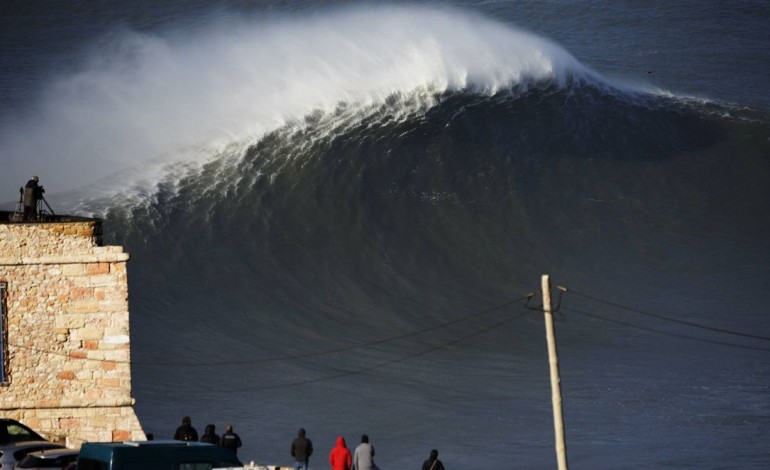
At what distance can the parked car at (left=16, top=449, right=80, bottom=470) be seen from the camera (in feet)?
50.5

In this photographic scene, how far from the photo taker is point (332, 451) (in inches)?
671

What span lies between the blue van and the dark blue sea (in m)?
5.74

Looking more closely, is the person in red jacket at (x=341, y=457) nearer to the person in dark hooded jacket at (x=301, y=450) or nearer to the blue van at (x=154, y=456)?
the person in dark hooded jacket at (x=301, y=450)

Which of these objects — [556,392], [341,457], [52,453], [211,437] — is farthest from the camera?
[211,437]

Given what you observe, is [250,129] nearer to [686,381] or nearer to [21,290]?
[686,381]

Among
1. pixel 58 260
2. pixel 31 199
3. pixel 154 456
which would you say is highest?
pixel 31 199

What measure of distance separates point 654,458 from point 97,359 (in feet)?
24.2

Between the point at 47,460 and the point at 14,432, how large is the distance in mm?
1968

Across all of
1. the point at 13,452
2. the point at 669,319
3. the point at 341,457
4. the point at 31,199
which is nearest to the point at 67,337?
the point at 31,199

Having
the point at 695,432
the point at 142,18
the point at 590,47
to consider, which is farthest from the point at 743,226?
the point at 142,18

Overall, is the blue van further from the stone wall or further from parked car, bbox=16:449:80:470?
the stone wall

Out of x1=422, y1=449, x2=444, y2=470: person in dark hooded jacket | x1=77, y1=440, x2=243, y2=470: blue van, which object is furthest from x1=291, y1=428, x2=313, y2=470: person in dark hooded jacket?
x1=77, y1=440, x2=243, y2=470: blue van

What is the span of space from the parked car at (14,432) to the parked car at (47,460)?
5.02 feet

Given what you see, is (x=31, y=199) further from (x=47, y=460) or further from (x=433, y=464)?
(x=433, y=464)
